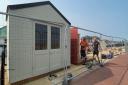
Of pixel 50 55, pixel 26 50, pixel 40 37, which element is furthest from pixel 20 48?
pixel 50 55

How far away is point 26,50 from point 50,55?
6.22 ft

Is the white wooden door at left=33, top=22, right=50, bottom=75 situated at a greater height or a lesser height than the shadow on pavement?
greater

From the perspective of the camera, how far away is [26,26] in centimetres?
812

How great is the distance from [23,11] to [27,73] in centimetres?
255

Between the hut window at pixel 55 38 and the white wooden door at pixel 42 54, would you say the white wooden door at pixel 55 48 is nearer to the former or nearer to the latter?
the hut window at pixel 55 38

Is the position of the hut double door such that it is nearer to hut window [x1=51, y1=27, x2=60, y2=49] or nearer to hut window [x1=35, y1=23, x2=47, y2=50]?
hut window [x1=51, y1=27, x2=60, y2=49]

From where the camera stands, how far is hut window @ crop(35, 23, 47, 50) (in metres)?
8.78

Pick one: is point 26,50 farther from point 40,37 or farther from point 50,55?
point 50,55

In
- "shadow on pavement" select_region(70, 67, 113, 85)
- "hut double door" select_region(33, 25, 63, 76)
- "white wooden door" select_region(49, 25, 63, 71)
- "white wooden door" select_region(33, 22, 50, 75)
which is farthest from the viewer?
"white wooden door" select_region(49, 25, 63, 71)

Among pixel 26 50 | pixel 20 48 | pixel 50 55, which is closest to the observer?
pixel 20 48

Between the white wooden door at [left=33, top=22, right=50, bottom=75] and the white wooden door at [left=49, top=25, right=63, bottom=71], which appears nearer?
the white wooden door at [left=33, top=22, right=50, bottom=75]

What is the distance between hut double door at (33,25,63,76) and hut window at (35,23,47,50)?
0.21 m

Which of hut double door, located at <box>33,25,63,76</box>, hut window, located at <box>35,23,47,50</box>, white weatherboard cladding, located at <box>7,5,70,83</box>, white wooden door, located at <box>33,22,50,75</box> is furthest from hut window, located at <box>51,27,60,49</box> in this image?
hut window, located at <box>35,23,47,50</box>

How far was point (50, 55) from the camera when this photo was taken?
9.69 m
